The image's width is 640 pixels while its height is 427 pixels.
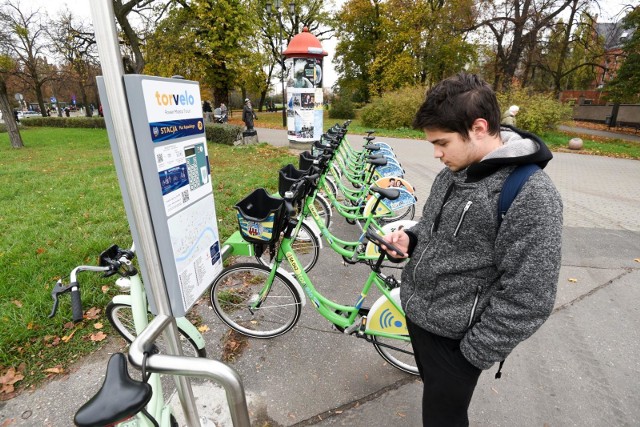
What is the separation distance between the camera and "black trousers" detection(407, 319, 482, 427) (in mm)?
1409

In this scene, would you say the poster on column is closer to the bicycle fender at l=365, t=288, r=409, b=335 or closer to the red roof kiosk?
the red roof kiosk

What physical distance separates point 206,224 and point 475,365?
4.48 feet

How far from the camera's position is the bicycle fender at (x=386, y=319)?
228 centimetres

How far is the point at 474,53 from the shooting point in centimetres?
2766

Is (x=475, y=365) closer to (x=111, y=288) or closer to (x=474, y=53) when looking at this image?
(x=111, y=288)

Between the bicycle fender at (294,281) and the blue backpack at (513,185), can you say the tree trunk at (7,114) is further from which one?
the blue backpack at (513,185)

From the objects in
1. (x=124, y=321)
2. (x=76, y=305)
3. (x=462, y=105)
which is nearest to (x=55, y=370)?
(x=124, y=321)

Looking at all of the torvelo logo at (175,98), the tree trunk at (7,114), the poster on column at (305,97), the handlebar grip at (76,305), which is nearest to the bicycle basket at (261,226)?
the torvelo logo at (175,98)

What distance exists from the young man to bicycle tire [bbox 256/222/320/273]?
85.3 inches

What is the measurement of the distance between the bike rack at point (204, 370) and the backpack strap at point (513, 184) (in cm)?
98

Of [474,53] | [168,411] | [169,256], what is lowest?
[168,411]

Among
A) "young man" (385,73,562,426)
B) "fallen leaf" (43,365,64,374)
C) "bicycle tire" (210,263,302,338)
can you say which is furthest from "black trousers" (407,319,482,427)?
"fallen leaf" (43,365,64,374)

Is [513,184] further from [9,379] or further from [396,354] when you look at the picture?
[9,379]

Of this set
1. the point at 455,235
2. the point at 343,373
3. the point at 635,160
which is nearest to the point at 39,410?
the point at 343,373
